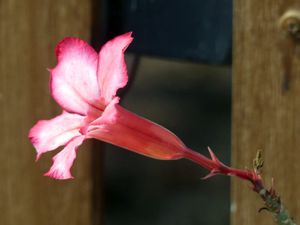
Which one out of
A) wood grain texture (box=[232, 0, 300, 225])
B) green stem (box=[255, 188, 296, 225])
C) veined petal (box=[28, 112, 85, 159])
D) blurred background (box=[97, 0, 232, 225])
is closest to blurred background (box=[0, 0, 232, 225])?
wood grain texture (box=[232, 0, 300, 225])

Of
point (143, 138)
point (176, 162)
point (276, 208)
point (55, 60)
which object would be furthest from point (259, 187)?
point (176, 162)

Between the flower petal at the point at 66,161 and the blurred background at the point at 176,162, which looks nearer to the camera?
the flower petal at the point at 66,161

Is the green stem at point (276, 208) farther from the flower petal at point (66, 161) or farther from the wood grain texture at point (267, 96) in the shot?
the wood grain texture at point (267, 96)

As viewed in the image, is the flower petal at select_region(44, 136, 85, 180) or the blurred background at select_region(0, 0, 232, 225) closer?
the flower petal at select_region(44, 136, 85, 180)

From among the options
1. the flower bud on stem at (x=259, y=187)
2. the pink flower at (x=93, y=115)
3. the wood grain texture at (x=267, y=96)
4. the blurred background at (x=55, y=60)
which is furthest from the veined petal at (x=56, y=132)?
the blurred background at (x=55, y=60)

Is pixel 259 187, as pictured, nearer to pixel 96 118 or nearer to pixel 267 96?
pixel 96 118

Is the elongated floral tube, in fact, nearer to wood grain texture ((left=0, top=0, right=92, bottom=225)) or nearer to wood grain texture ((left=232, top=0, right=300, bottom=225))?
wood grain texture ((left=232, top=0, right=300, bottom=225))
